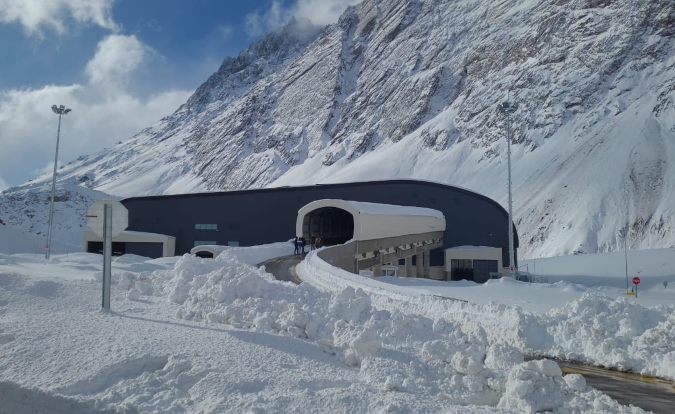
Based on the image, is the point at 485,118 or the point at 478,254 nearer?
the point at 478,254

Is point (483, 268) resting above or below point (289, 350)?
below

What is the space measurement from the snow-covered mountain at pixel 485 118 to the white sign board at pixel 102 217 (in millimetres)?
48688

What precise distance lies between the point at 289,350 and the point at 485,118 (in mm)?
86673

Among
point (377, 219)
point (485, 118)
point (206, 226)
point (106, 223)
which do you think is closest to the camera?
point (106, 223)

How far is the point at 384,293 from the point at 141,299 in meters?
6.00

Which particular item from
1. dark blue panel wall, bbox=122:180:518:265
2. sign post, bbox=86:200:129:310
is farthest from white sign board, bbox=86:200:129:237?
dark blue panel wall, bbox=122:180:518:265

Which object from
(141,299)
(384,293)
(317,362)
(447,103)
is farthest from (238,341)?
(447,103)

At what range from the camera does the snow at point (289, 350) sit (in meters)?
4.99

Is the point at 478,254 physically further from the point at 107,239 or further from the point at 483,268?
the point at 107,239

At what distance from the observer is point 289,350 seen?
655 cm

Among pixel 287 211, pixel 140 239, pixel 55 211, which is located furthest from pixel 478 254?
pixel 55 211

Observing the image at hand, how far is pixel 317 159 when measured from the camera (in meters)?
114

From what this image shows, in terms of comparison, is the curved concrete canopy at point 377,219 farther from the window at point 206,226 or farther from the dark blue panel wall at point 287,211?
the window at point 206,226

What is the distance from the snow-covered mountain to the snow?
4425cm
